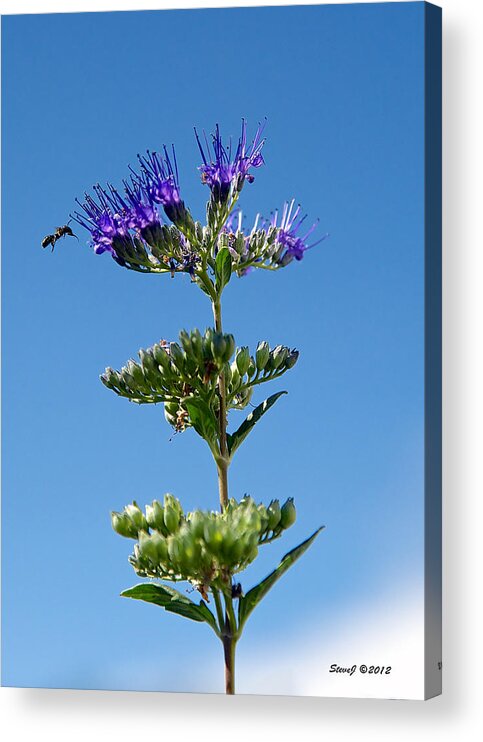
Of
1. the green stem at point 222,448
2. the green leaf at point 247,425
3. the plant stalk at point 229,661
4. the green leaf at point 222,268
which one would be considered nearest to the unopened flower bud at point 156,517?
the green stem at point 222,448

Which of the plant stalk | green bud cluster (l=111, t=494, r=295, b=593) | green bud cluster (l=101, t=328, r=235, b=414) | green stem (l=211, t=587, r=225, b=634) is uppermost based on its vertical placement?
green bud cluster (l=101, t=328, r=235, b=414)

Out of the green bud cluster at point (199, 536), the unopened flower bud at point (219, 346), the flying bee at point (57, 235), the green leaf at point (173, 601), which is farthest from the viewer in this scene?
the flying bee at point (57, 235)

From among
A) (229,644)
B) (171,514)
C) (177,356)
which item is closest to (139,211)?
(177,356)

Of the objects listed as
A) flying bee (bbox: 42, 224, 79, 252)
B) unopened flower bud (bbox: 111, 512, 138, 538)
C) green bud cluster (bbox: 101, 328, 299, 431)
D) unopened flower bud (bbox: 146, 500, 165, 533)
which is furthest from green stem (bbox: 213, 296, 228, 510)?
flying bee (bbox: 42, 224, 79, 252)

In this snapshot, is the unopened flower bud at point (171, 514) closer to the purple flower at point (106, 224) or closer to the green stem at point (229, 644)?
the green stem at point (229, 644)

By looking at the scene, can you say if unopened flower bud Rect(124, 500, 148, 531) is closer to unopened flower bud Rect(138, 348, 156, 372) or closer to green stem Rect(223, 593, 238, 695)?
green stem Rect(223, 593, 238, 695)

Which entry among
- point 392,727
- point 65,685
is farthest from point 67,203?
point 392,727

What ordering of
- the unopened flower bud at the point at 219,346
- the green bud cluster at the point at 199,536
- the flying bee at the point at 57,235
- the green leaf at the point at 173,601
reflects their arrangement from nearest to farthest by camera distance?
the green bud cluster at the point at 199,536 → the unopened flower bud at the point at 219,346 → the green leaf at the point at 173,601 → the flying bee at the point at 57,235
